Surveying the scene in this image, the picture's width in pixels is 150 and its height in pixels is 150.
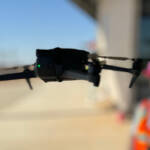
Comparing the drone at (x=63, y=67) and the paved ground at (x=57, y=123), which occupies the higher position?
the drone at (x=63, y=67)

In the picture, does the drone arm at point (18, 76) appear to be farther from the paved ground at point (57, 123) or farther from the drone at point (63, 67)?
the paved ground at point (57, 123)

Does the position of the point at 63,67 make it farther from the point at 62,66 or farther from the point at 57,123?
the point at 57,123

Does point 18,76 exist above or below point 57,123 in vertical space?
above

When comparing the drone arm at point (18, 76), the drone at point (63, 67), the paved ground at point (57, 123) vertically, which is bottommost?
the paved ground at point (57, 123)

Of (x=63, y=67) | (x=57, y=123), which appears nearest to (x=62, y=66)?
(x=63, y=67)

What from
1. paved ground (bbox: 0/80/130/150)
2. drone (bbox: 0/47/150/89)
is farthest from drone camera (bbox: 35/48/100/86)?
paved ground (bbox: 0/80/130/150)

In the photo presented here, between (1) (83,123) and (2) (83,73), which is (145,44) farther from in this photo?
(2) (83,73)

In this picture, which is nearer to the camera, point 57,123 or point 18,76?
point 18,76

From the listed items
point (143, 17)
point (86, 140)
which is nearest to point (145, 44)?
point (143, 17)

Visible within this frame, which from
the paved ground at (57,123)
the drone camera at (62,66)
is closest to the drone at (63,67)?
the drone camera at (62,66)
